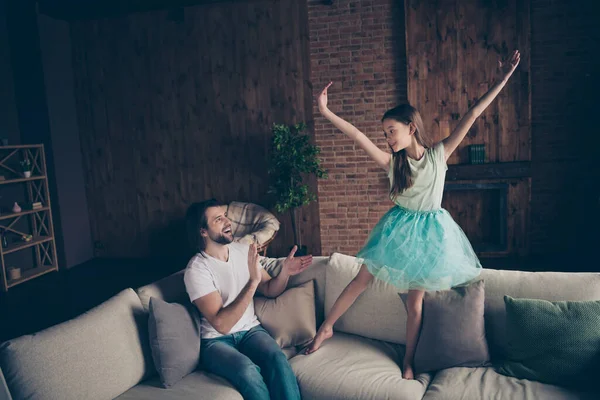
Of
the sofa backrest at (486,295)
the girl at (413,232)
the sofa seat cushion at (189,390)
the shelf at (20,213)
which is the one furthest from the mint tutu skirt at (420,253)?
the shelf at (20,213)

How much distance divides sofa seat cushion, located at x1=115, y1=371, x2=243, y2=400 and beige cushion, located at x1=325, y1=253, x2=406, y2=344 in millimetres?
779

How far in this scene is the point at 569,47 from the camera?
199 inches

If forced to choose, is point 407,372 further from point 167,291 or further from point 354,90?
point 354,90

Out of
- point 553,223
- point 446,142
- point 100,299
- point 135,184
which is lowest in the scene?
point 100,299

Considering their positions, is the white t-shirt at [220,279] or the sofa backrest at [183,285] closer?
the white t-shirt at [220,279]

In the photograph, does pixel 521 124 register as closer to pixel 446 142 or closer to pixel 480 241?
pixel 480 241

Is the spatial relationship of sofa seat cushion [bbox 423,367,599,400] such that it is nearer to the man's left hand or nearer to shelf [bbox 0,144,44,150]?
the man's left hand

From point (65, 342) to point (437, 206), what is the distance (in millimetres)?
1889

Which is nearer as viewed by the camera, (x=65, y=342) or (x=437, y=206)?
(x=65, y=342)

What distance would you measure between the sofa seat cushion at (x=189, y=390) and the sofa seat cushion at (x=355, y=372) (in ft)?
1.22

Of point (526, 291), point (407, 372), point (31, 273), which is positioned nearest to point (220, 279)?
point (407, 372)

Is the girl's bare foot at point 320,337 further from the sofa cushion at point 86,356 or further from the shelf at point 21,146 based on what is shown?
the shelf at point 21,146

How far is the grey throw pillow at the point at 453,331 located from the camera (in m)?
2.31

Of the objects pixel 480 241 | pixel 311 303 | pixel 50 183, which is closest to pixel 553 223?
pixel 480 241
